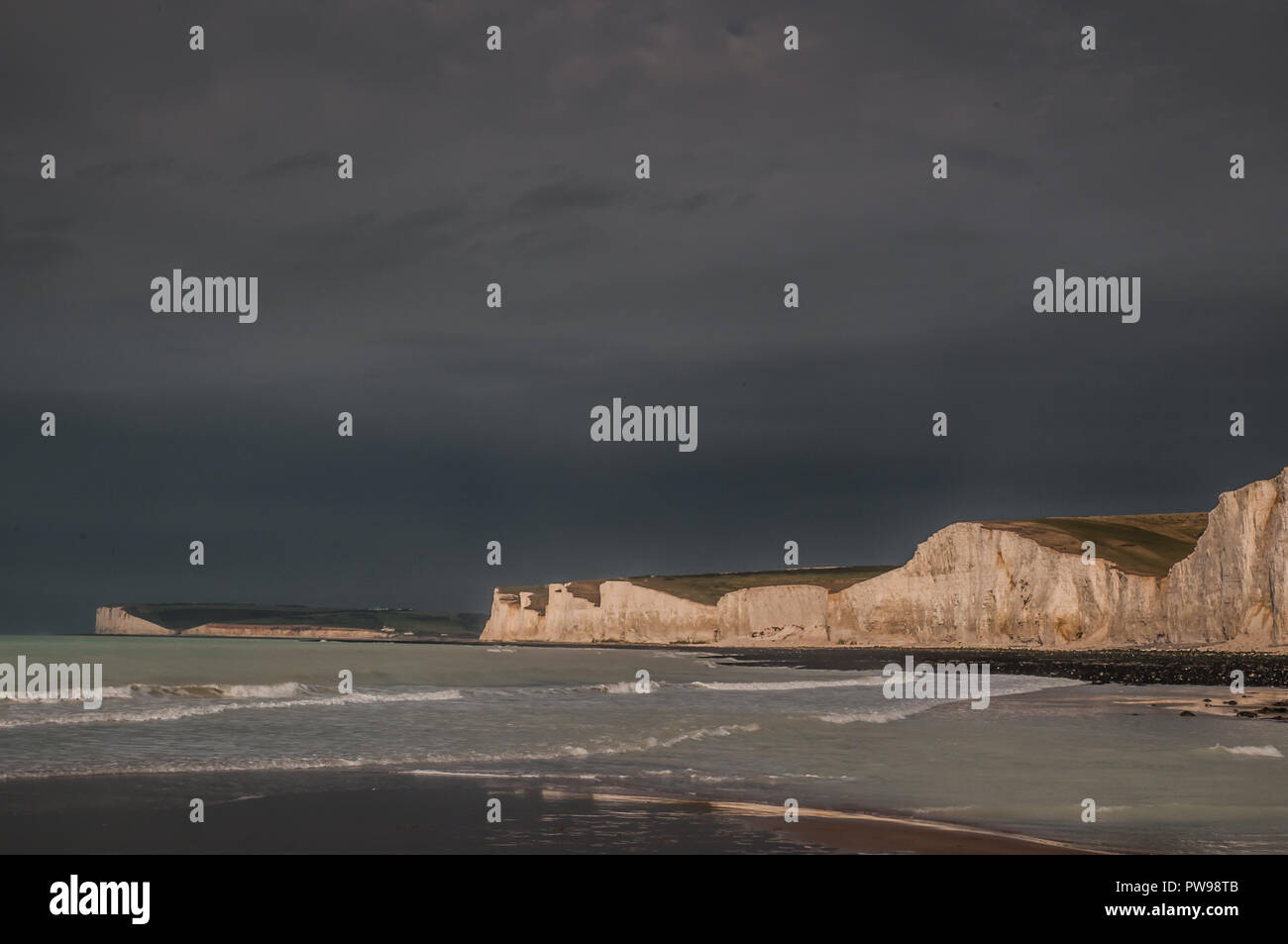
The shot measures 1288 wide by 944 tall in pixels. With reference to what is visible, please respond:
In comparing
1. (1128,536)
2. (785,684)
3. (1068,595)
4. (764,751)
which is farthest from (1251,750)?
(1128,536)

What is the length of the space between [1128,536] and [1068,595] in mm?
33474

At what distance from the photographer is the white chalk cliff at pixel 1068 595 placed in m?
94.7

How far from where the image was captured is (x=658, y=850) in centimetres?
1303

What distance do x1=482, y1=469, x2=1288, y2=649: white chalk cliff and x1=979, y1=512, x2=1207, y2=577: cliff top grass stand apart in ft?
8.06

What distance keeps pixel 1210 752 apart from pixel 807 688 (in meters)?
31.4

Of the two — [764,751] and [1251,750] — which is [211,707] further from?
[1251,750]

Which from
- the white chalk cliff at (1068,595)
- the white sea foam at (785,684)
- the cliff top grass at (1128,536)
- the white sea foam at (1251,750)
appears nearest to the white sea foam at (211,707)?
the white sea foam at (785,684)

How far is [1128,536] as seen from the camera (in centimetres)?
15288

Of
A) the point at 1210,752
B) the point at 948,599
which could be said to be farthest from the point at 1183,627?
the point at 1210,752

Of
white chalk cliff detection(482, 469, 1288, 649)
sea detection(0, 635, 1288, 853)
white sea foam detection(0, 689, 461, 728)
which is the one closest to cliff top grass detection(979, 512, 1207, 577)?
white chalk cliff detection(482, 469, 1288, 649)

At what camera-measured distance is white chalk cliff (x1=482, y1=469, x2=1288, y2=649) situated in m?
94.7
